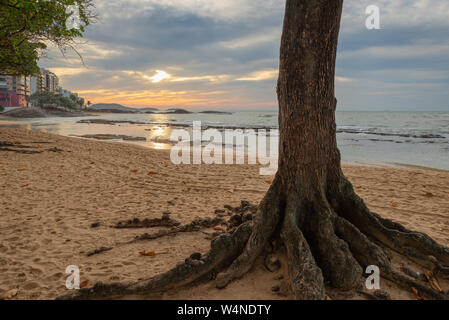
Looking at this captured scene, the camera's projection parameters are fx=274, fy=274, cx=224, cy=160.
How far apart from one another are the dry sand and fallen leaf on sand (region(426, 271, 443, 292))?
1.10ft

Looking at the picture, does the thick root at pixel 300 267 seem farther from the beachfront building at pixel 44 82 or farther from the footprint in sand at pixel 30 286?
the beachfront building at pixel 44 82

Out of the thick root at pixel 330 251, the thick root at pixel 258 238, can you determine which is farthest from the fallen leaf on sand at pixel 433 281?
the thick root at pixel 258 238

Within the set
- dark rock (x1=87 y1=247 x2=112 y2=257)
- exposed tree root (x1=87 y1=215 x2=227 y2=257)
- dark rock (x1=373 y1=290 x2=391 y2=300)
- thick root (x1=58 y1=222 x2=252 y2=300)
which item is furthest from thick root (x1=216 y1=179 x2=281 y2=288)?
dark rock (x1=87 y1=247 x2=112 y2=257)

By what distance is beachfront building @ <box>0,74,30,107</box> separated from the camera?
100625 mm

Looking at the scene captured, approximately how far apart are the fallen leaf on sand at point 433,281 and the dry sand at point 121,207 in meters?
0.34

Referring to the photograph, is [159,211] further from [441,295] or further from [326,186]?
[441,295]

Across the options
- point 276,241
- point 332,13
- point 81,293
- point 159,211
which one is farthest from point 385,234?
point 159,211

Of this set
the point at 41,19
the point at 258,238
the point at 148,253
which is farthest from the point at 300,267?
the point at 41,19

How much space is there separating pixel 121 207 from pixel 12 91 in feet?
417

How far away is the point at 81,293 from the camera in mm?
2613

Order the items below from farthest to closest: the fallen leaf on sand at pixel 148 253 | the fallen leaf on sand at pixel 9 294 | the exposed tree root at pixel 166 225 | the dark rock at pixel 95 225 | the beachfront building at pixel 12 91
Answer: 1. the beachfront building at pixel 12 91
2. the dark rock at pixel 95 225
3. the exposed tree root at pixel 166 225
4. the fallen leaf on sand at pixel 148 253
5. the fallen leaf on sand at pixel 9 294

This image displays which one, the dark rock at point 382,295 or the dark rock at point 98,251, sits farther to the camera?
the dark rock at point 98,251

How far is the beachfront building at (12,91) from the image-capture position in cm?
10062

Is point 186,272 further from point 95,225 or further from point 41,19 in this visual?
point 41,19
